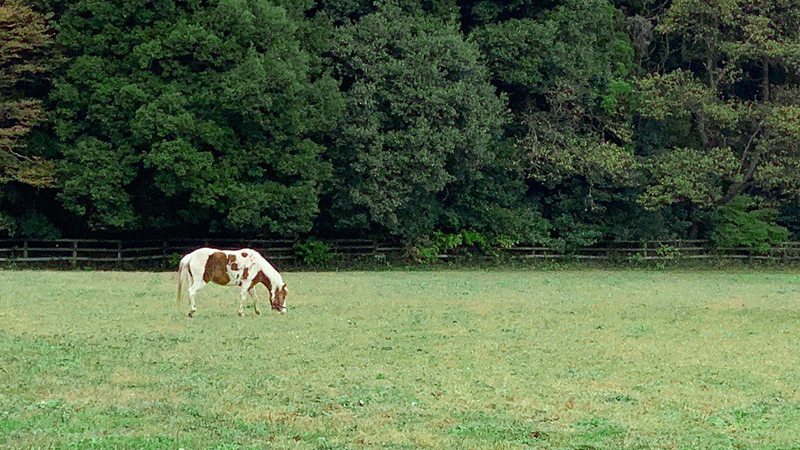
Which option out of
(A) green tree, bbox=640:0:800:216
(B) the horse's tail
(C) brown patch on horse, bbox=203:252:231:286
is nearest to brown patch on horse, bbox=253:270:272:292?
(C) brown patch on horse, bbox=203:252:231:286

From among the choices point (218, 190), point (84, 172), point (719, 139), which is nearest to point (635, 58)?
point (719, 139)

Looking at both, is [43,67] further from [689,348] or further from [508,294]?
[689,348]

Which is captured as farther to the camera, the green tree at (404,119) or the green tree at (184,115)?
the green tree at (404,119)

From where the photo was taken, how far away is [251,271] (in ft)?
78.0

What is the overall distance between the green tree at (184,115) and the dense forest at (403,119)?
0.09m

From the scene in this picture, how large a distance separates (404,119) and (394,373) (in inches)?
1194

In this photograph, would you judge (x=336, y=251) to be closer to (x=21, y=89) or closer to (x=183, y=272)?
(x=21, y=89)

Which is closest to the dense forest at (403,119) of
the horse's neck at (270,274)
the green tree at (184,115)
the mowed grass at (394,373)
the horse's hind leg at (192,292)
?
the green tree at (184,115)

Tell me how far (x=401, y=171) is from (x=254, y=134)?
6.13m

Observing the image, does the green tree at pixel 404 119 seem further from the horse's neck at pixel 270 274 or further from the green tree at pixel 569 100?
the horse's neck at pixel 270 274

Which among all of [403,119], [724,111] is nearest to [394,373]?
[403,119]

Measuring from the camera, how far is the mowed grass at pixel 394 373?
39.6ft

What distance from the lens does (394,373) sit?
53.2 ft

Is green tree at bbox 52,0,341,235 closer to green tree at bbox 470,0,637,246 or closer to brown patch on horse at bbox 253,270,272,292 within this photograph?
green tree at bbox 470,0,637,246
